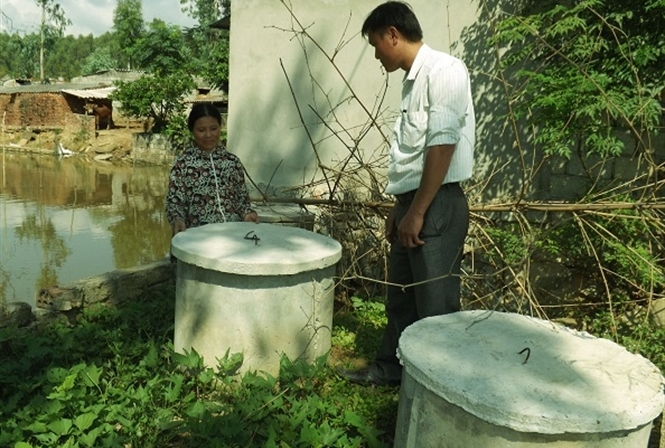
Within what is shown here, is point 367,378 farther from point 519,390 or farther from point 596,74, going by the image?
point 596,74

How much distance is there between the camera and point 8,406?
2906mm

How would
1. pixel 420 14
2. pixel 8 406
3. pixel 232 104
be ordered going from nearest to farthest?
pixel 8 406 < pixel 420 14 < pixel 232 104

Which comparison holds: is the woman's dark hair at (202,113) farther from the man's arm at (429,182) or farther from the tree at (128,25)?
the tree at (128,25)

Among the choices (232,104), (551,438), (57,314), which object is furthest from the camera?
(232,104)

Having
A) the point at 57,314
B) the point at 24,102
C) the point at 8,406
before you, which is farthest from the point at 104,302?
the point at 24,102

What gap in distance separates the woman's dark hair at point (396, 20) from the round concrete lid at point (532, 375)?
1282 mm

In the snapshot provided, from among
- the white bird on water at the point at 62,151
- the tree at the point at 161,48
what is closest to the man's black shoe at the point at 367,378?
the tree at the point at 161,48

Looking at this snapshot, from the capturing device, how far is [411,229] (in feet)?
8.58

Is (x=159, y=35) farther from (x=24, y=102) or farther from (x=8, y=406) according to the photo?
(x=8, y=406)

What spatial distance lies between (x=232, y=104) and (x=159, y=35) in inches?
729

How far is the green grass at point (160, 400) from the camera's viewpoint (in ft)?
8.79

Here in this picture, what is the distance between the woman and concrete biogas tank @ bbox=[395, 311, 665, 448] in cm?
213

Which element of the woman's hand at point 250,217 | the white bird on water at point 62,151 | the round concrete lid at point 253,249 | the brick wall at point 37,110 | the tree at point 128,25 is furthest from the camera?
the brick wall at point 37,110

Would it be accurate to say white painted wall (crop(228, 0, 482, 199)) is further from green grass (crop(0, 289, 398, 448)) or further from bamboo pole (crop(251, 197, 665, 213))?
green grass (crop(0, 289, 398, 448))
